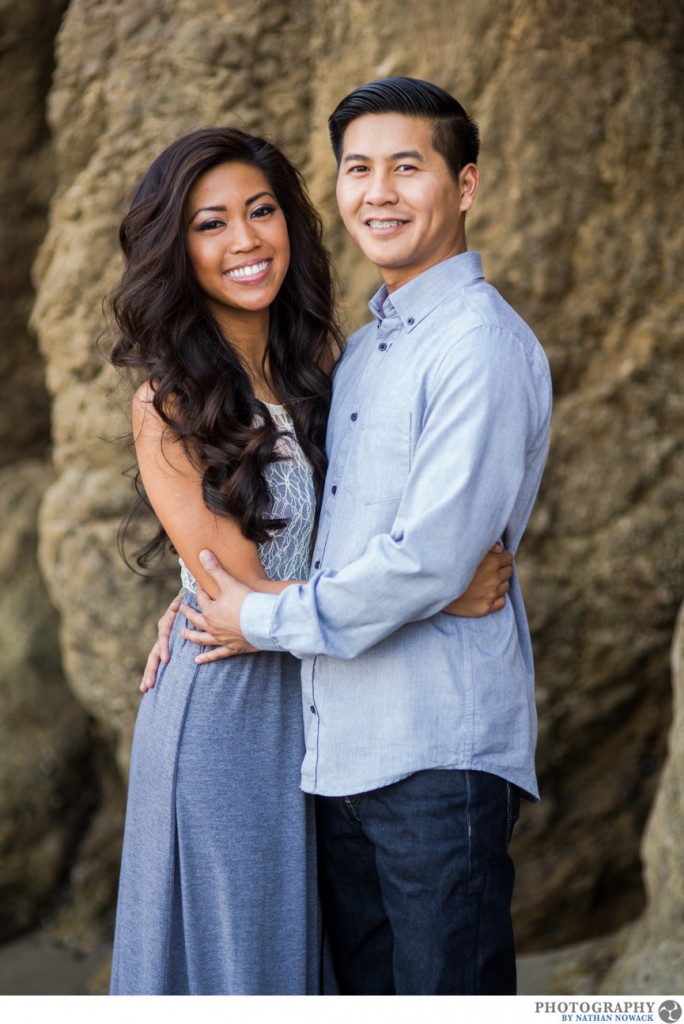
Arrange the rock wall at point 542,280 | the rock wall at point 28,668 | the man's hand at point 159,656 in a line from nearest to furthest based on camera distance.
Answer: the man's hand at point 159,656
the rock wall at point 542,280
the rock wall at point 28,668

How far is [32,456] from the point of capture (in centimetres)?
409

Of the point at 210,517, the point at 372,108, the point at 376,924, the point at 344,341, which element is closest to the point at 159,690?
the point at 210,517

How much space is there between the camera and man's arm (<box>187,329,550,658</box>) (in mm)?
1899

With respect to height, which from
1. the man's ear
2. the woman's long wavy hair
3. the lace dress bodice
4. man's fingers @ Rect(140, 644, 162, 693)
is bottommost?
man's fingers @ Rect(140, 644, 162, 693)

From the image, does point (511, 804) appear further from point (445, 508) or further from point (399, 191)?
point (399, 191)

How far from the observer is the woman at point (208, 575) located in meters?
2.22

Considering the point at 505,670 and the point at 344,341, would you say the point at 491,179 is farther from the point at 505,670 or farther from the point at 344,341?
the point at 505,670

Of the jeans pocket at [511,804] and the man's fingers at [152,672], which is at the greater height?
the man's fingers at [152,672]

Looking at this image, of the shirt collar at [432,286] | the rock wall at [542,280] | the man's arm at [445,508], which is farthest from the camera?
the rock wall at [542,280]

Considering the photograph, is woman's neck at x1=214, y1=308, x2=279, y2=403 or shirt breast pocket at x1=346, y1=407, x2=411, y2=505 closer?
shirt breast pocket at x1=346, y1=407, x2=411, y2=505

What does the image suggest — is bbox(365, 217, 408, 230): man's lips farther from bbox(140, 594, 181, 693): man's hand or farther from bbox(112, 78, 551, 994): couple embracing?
bbox(140, 594, 181, 693): man's hand

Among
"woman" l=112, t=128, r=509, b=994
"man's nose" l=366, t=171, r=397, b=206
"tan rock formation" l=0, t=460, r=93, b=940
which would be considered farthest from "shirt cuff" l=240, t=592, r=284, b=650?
"tan rock formation" l=0, t=460, r=93, b=940

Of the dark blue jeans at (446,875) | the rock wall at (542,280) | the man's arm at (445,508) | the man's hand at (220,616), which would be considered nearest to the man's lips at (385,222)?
the man's arm at (445,508)

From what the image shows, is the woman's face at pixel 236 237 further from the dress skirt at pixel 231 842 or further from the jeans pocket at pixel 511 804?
the jeans pocket at pixel 511 804
